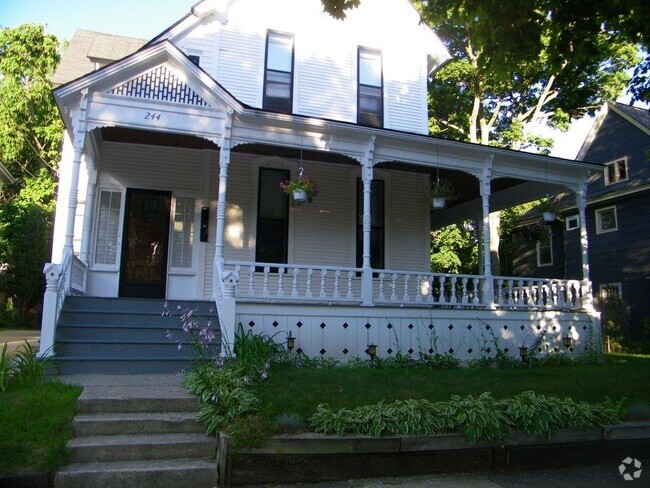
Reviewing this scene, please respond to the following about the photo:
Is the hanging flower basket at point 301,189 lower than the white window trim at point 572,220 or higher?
lower

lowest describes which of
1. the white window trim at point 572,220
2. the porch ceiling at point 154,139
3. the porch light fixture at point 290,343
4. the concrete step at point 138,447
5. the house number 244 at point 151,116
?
the concrete step at point 138,447

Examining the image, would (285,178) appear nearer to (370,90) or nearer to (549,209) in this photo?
(370,90)

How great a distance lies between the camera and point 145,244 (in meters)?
11.0

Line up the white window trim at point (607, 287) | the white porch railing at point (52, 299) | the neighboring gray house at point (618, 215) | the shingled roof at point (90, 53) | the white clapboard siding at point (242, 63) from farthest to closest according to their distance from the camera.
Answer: the white window trim at point (607, 287), the neighboring gray house at point (618, 215), the shingled roof at point (90, 53), the white clapboard siding at point (242, 63), the white porch railing at point (52, 299)

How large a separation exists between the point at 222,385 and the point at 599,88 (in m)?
24.1

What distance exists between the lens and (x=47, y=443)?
4.53 meters

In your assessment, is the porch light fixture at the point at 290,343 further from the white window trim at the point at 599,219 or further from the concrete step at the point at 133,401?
the white window trim at the point at 599,219

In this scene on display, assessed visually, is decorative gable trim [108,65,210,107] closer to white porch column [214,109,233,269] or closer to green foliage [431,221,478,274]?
white porch column [214,109,233,269]

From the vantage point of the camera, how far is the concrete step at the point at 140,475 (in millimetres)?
4293

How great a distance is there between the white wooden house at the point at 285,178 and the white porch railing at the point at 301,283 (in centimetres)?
7

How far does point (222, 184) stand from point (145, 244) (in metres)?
2.85

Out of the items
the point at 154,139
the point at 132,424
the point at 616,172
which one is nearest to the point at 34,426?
the point at 132,424

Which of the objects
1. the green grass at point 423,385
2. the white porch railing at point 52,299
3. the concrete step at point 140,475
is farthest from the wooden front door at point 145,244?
the concrete step at point 140,475

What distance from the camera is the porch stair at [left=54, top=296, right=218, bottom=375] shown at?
23.5 ft
